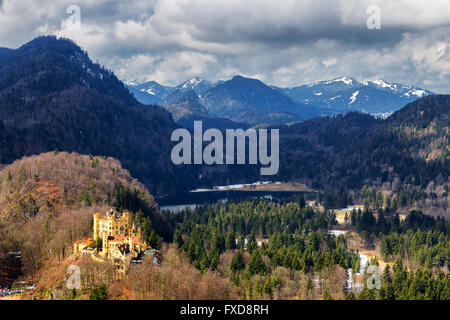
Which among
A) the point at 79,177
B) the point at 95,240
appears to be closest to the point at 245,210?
the point at 79,177

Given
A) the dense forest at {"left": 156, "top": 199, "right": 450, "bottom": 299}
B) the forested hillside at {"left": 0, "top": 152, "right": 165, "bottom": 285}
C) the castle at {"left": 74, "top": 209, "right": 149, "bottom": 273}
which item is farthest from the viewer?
the forested hillside at {"left": 0, "top": 152, "right": 165, "bottom": 285}

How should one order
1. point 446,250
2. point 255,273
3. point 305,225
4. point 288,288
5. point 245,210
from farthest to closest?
1. point 245,210
2. point 305,225
3. point 446,250
4. point 255,273
5. point 288,288

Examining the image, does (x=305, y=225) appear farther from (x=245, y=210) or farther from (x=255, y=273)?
(x=255, y=273)

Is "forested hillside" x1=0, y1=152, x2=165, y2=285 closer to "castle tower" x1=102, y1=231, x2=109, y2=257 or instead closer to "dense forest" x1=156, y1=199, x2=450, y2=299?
"castle tower" x1=102, y1=231, x2=109, y2=257

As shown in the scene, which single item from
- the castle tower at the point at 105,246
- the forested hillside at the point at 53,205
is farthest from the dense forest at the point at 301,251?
the castle tower at the point at 105,246

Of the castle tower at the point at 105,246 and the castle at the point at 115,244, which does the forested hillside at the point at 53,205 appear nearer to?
the castle at the point at 115,244

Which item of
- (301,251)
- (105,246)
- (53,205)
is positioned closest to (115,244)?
(105,246)

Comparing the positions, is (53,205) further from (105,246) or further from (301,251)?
(301,251)

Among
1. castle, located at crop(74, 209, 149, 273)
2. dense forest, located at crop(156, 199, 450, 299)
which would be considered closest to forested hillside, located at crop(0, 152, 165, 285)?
castle, located at crop(74, 209, 149, 273)
